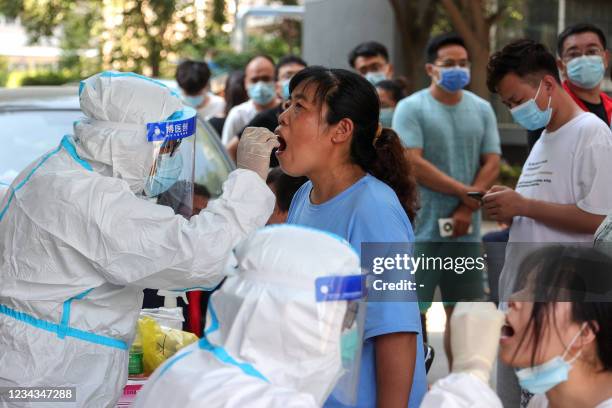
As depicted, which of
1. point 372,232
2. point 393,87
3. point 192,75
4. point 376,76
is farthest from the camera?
point 192,75

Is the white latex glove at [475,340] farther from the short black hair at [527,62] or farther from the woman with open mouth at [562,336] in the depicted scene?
the short black hair at [527,62]

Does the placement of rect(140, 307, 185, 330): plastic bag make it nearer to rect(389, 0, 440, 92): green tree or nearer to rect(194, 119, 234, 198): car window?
rect(194, 119, 234, 198): car window

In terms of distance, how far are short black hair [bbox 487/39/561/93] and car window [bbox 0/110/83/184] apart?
100.0 inches

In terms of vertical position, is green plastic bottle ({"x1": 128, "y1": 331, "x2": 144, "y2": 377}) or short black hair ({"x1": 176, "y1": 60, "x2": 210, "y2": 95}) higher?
short black hair ({"x1": 176, "y1": 60, "x2": 210, "y2": 95})

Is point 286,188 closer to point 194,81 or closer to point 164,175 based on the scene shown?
point 164,175

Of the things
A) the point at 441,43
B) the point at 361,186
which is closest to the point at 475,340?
the point at 361,186

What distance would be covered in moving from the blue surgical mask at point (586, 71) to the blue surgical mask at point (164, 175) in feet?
8.79

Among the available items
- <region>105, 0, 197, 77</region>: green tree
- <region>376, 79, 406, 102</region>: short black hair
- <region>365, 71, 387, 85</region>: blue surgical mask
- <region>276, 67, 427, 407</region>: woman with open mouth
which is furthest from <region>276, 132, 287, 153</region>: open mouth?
<region>105, 0, 197, 77</region>: green tree

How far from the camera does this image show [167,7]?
663 inches

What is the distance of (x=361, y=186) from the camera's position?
9.69ft

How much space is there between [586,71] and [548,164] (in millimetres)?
1324

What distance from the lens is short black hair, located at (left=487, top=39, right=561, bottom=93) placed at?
14.0ft

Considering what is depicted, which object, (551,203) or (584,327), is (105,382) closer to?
(584,327)

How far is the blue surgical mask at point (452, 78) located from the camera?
594cm
